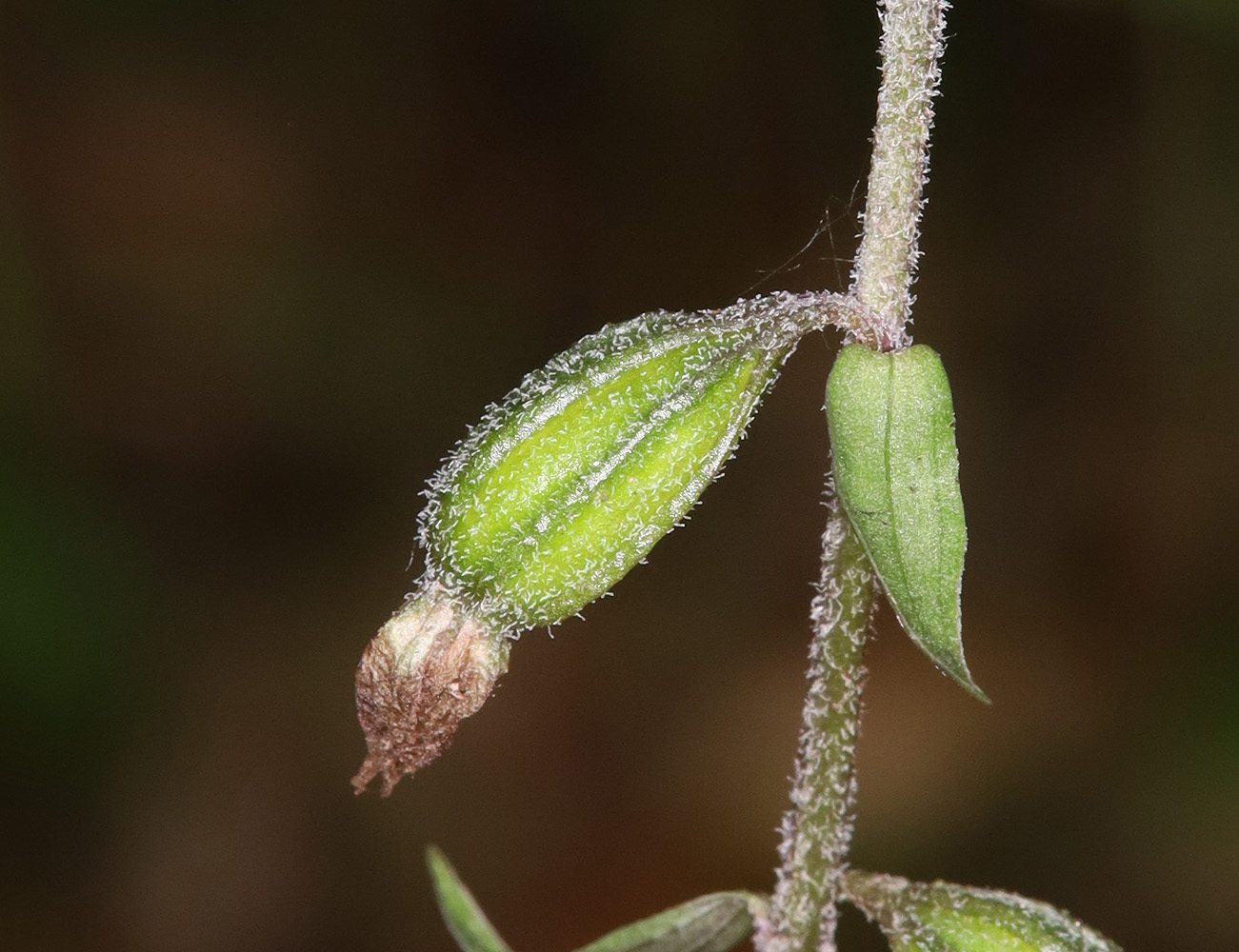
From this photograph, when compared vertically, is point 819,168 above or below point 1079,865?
above

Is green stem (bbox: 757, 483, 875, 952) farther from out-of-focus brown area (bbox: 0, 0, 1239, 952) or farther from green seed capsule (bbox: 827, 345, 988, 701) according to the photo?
out-of-focus brown area (bbox: 0, 0, 1239, 952)

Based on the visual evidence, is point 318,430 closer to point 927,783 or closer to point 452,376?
point 452,376

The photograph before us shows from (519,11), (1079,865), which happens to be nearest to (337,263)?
(519,11)

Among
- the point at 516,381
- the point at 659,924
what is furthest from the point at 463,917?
the point at 516,381

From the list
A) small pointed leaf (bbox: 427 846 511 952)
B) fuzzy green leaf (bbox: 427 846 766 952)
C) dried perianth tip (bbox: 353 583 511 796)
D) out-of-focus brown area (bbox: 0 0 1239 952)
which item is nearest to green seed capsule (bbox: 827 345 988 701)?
dried perianth tip (bbox: 353 583 511 796)

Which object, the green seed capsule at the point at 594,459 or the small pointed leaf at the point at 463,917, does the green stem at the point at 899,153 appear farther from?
the small pointed leaf at the point at 463,917

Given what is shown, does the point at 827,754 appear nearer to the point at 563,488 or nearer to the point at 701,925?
the point at 701,925
